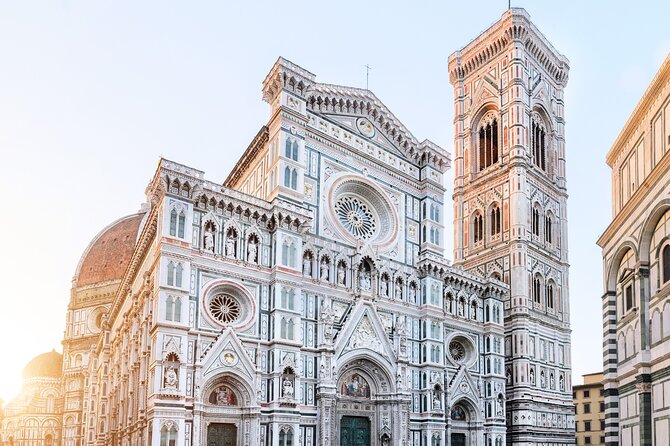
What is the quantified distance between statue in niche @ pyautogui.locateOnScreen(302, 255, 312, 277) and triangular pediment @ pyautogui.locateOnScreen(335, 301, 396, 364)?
322 centimetres

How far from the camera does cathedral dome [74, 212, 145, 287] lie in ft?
247

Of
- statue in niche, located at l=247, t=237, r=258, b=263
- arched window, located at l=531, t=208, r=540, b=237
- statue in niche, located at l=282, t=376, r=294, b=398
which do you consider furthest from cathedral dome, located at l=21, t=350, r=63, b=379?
arched window, located at l=531, t=208, r=540, b=237

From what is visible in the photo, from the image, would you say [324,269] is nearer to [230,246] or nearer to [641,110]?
[230,246]

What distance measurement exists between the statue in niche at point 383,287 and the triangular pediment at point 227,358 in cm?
987

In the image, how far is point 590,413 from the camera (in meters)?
78.1

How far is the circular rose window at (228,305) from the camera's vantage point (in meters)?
34.3

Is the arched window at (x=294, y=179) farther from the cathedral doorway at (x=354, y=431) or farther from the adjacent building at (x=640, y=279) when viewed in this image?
the adjacent building at (x=640, y=279)

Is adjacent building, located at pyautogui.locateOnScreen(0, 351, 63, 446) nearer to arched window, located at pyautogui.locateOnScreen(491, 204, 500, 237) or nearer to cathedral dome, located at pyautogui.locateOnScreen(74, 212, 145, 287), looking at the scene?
cathedral dome, located at pyautogui.locateOnScreen(74, 212, 145, 287)

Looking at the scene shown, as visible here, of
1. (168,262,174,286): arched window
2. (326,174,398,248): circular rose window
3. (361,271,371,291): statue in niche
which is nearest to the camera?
(168,262,174,286): arched window

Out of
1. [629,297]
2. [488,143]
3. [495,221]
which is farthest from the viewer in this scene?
[488,143]

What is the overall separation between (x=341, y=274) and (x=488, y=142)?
2200 cm

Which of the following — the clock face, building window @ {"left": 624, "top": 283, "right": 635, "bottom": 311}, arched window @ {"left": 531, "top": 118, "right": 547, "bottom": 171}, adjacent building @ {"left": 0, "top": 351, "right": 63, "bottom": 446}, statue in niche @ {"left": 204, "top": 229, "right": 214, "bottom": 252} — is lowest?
adjacent building @ {"left": 0, "top": 351, "right": 63, "bottom": 446}

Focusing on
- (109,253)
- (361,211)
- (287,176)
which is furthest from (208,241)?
(109,253)

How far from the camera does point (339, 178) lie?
42.0 m
